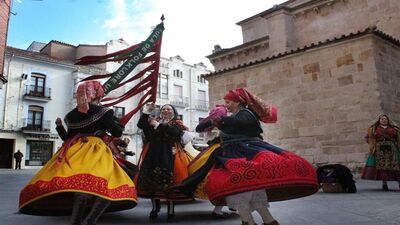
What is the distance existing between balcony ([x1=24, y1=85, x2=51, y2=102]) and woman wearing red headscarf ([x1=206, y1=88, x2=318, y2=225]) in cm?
2959

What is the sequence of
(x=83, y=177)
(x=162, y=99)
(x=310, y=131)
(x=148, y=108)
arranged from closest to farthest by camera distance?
(x=83, y=177), (x=148, y=108), (x=310, y=131), (x=162, y=99)

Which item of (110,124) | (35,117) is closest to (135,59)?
Result: (110,124)

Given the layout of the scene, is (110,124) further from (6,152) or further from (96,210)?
(6,152)

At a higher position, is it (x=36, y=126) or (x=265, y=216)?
(x=36, y=126)

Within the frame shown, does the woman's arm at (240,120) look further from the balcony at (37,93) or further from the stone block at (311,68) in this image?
the balcony at (37,93)

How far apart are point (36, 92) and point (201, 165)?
29.8 meters

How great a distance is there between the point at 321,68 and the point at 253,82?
92.8 inches

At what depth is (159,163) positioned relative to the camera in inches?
174

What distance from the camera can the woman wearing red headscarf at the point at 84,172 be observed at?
9.76 ft

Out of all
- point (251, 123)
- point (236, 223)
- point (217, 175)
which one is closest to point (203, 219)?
point (236, 223)

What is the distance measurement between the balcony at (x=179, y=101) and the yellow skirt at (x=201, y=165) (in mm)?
34044

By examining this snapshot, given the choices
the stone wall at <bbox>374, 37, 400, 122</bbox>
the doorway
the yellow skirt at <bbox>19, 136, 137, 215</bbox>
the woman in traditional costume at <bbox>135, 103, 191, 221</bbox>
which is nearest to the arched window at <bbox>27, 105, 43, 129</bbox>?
the doorway

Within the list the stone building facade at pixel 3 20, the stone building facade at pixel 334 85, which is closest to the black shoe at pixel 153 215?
the stone building facade at pixel 334 85

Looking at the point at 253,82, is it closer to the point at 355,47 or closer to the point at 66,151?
the point at 355,47
